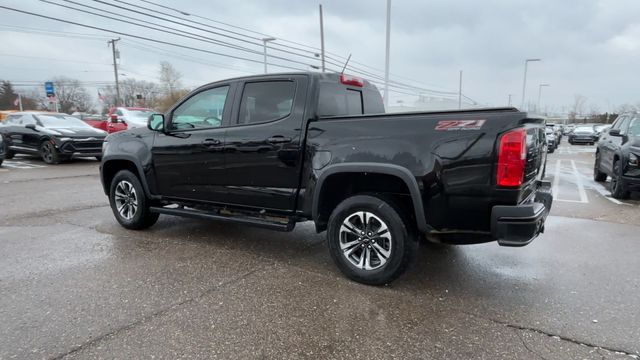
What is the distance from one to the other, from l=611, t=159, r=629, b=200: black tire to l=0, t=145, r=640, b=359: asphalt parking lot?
2.73 m

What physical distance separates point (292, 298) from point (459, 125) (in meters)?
2.00

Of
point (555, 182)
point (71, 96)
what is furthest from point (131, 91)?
point (555, 182)

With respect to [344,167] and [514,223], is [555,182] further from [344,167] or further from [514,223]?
[344,167]

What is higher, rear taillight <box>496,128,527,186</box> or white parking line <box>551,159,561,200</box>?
rear taillight <box>496,128,527,186</box>

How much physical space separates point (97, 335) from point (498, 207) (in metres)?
3.11

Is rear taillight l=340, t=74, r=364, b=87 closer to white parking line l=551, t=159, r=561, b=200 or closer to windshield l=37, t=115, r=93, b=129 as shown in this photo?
white parking line l=551, t=159, r=561, b=200

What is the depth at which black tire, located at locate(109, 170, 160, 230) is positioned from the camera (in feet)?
17.8

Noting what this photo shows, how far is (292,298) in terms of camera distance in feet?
11.6

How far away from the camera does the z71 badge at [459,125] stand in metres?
3.15

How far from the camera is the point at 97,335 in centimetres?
293

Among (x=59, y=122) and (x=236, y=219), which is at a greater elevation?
(x=59, y=122)

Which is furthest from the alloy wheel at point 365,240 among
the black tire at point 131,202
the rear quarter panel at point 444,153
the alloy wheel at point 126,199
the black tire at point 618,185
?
the black tire at point 618,185

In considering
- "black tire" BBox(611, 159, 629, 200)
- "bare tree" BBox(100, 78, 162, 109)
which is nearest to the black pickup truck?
"black tire" BBox(611, 159, 629, 200)

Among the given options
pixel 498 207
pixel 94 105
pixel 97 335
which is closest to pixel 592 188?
pixel 498 207
